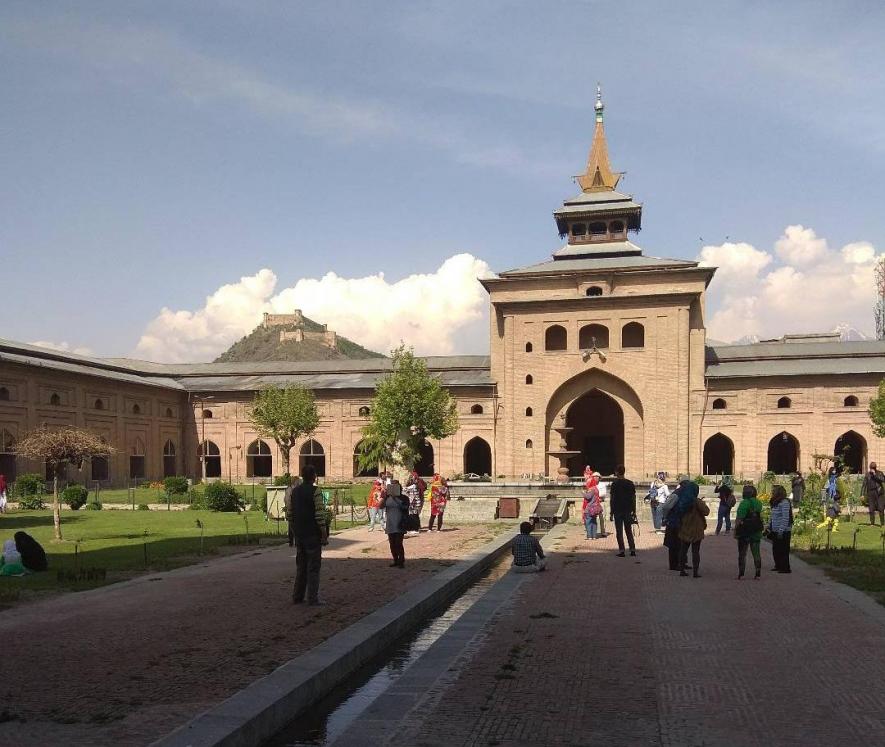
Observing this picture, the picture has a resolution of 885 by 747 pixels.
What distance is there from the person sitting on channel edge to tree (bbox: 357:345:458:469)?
109ft

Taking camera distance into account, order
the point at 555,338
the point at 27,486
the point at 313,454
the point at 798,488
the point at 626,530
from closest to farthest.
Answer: the point at 626,530 → the point at 798,488 → the point at 27,486 → the point at 555,338 → the point at 313,454

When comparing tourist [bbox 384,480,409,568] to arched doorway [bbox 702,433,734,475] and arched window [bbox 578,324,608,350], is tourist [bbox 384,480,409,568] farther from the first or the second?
arched doorway [bbox 702,433,734,475]

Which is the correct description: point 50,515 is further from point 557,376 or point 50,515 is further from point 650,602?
point 557,376

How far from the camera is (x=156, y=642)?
27.1 ft

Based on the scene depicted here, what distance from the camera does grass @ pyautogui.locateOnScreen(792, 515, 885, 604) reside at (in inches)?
500

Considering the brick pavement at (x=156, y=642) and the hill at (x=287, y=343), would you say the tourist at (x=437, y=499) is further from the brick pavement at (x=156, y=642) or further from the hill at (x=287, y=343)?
the hill at (x=287, y=343)

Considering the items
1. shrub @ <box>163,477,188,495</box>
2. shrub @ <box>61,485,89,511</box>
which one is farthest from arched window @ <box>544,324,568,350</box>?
shrub @ <box>61,485,89,511</box>

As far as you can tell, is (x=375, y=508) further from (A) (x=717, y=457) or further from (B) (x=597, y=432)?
(A) (x=717, y=457)

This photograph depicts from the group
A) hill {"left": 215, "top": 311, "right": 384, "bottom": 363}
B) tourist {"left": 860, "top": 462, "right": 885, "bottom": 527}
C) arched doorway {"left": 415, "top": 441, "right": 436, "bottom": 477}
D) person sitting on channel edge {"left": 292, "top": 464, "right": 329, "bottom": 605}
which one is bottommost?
arched doorway {"left": 415, "top": 441, "right": 436, "bottom": 477}

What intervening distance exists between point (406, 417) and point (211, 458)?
18.2m

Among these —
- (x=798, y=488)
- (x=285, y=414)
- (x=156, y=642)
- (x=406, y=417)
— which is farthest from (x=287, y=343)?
(x=156, y=642)

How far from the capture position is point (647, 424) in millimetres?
46781

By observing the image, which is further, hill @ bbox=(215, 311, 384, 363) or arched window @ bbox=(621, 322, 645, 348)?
hill @ bbox=(215, 311, 384, 363)

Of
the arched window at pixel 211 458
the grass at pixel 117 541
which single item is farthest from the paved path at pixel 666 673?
the arched window at pixel 211 458
